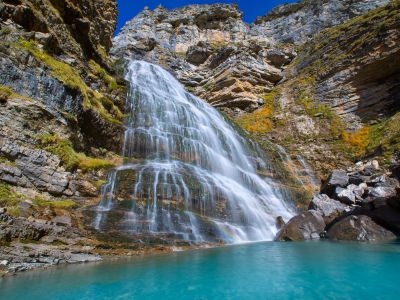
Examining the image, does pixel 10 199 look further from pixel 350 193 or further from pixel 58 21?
pixel 350 193

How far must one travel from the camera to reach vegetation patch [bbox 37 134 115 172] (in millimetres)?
11273

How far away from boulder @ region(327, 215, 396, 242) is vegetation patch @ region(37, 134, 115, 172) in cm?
972

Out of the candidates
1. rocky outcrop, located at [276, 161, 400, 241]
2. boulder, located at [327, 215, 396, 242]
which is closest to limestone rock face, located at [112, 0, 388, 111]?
rocky outcrop, located at [276, 161, 400, 241]

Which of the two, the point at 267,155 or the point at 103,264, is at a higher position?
the point at 267,155

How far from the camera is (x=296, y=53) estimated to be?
42125 mm

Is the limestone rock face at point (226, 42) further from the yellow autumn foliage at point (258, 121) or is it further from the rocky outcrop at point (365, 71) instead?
the rocky outcrop at point (365, 71)

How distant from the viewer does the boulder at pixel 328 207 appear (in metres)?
15.2

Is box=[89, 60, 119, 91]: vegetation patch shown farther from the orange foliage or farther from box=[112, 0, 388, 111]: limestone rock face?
the orange foliage

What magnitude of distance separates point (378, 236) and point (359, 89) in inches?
744

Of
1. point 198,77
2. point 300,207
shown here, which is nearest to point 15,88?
point 300,207

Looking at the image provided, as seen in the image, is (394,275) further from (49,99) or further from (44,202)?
(49,99)

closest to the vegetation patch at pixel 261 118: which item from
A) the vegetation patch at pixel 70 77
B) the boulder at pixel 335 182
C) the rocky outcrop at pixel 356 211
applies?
the boulder at pixel 335 182

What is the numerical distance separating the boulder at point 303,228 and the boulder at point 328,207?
55 cm

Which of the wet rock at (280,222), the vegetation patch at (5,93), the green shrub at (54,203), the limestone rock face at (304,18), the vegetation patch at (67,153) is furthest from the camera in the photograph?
the limestone rock face at (304,18)
